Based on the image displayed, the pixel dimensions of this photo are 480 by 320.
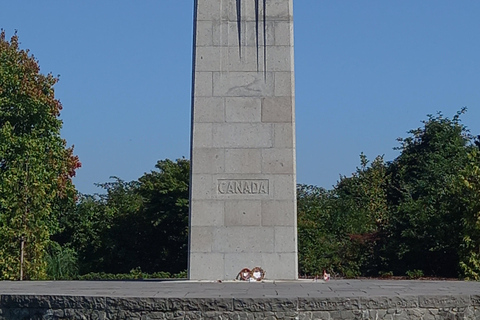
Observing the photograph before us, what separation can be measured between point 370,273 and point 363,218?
169 inches

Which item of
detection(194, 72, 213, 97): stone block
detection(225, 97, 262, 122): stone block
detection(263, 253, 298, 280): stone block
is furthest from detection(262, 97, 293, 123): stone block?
detection(263, 253, 298, 280): stone block

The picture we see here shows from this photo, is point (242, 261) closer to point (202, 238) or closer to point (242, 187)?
point (202, 238)

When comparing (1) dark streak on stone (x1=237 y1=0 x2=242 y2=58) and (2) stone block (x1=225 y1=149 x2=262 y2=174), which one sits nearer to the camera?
(2) stone block (x1=225 y1=149 x2=262 y2=174)

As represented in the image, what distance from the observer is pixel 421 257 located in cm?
2348

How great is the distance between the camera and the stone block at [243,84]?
601 inches

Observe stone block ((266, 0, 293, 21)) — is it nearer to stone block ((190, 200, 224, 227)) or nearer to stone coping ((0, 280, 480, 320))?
stone block ((190, 200, 224, 227))

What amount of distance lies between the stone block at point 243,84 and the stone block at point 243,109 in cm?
11

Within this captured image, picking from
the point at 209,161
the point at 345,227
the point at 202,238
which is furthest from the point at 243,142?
the point at 345,227

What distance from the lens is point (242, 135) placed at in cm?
1515

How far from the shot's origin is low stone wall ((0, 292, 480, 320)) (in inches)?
393

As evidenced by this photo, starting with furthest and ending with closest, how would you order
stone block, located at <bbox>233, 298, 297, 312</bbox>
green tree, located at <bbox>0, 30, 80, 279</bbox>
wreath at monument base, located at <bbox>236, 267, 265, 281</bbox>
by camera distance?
green tree, located at <bbox>0, 30, 80, 279</bbox>
wreath at monument base, located at <bbox>236, 267, 265, 281</bbox>
stone block, located at <bbox>233, 298, 297, 312</bbox>

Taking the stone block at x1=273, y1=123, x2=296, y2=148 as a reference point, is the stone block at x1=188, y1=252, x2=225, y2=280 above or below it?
below

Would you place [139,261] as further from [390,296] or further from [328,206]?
[390,296]

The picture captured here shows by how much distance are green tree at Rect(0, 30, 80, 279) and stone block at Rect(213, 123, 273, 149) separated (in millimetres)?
9506
